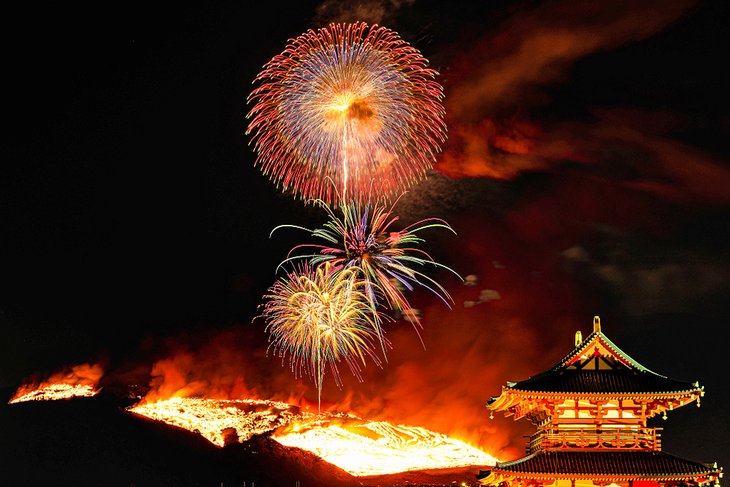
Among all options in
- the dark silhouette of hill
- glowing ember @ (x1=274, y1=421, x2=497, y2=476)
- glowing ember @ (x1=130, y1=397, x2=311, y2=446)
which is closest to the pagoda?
glowing ember @ (x1=274, y1=421, x2=497, y2=476)

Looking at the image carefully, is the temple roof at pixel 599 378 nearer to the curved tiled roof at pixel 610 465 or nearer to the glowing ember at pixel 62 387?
the curved tiled roof at pixel 610 465

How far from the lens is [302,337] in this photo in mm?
40438

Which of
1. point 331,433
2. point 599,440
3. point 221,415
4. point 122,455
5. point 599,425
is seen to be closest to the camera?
point 599,440

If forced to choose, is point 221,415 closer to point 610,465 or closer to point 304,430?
point 304,430

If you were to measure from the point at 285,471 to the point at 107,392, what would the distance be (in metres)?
19.9

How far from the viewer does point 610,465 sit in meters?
27.7

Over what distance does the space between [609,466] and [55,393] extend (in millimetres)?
58531

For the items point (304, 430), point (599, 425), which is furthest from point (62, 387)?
point (599, 425)

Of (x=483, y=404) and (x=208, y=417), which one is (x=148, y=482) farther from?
(x=483, y=404)

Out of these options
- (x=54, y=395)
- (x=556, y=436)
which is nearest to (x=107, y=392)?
(x=54, y=395)

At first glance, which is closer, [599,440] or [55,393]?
[599,440]

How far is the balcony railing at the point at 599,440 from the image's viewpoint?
28328 mm

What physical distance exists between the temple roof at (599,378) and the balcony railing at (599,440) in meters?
1.53

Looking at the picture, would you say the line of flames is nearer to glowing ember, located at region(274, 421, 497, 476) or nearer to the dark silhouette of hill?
glowing ember, located at region(274, 421, 497, 476)
